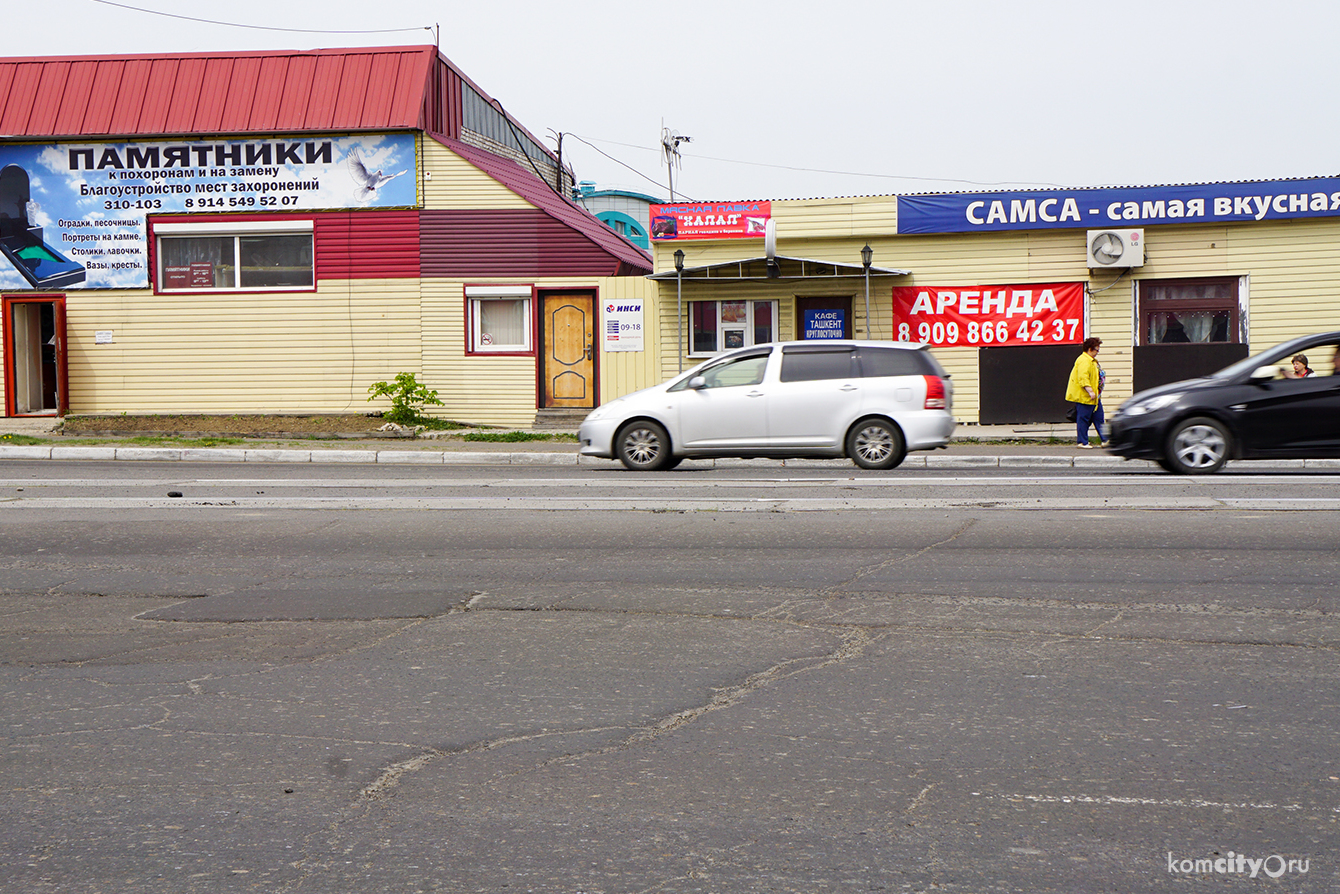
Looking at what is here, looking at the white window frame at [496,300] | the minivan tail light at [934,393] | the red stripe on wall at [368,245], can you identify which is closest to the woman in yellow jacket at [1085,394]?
the minivan tail light at [934,393]

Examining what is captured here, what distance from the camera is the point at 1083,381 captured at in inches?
712

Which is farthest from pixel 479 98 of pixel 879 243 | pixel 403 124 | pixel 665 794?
pixel 665 794

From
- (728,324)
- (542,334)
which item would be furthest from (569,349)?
(728,324)

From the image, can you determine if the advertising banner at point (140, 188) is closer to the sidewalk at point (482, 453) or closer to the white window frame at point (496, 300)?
the white window frame at point (496, 300)

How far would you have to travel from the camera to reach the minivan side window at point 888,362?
15164mm

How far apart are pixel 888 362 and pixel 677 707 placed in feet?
36.3

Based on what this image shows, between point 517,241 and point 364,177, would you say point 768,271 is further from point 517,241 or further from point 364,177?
point 364,177

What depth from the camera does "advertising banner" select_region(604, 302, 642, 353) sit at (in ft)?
74.3

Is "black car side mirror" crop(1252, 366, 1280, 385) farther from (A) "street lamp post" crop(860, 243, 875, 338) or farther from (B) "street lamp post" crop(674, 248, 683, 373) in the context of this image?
(B) "street lamp post" crop(674, 248, 683, 373)

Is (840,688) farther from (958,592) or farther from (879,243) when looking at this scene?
(879,243)

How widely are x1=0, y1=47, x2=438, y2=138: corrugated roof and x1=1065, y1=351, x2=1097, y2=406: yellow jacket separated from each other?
1246cm

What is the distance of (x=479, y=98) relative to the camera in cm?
2681

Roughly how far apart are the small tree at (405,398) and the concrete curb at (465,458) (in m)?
3.53

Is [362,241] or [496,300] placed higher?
[362,241]
